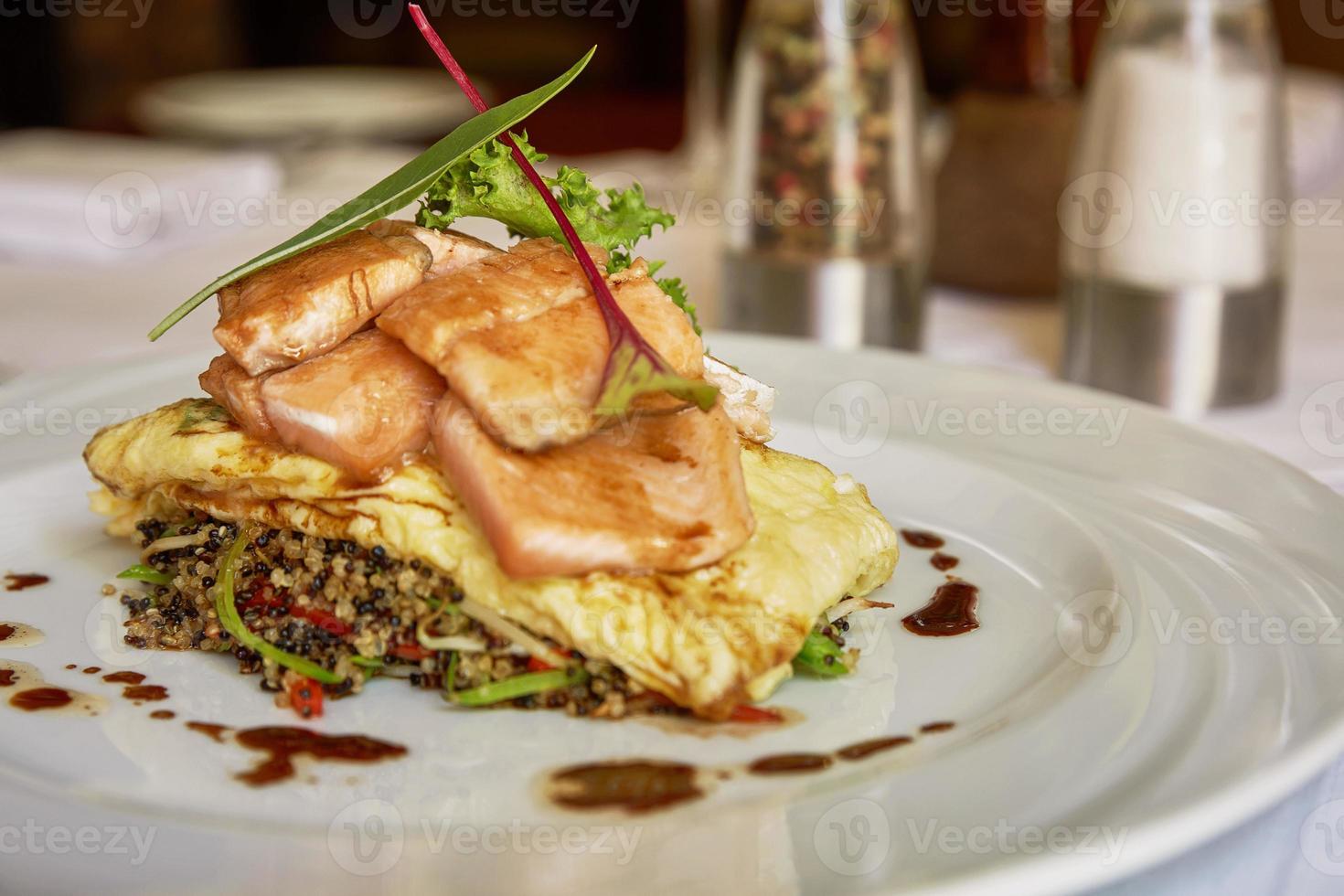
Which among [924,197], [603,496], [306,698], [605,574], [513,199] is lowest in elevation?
[306,698]

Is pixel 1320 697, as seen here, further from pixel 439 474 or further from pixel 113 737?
pixel 113 737

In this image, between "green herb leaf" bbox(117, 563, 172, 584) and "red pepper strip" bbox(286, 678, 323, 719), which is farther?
"green herb leaf" bbox(117, 563, 172, 584)

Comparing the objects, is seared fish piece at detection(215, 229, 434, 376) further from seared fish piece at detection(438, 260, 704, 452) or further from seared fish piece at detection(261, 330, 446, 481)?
seared fish piece at detection(438, 260, 704, 452)

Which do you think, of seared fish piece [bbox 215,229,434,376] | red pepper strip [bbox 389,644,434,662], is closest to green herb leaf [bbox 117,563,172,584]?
seared fish piece [bbox 215,229,434,376]

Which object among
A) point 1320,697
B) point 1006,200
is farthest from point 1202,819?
point 1006,200

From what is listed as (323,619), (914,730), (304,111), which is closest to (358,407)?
(323,619)

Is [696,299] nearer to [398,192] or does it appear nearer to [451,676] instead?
[398,192]

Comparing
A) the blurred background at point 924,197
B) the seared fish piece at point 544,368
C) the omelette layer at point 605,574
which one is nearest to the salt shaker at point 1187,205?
the blurred background at point 924,197
